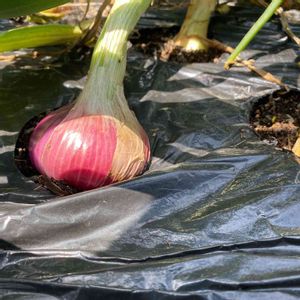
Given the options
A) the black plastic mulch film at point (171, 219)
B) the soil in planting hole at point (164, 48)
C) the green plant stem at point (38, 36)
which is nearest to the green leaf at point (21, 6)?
the green plant stem at point (38, 36)

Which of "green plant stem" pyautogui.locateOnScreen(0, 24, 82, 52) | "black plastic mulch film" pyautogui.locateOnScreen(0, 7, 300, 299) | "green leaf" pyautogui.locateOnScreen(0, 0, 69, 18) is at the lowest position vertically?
"black plastic mulch film" pyautogui.locateOnScreen(0, 7, 300, 299)

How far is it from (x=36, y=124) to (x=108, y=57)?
0.90 ft

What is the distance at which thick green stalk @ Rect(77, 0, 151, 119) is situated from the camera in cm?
118

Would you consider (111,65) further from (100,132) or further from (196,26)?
(196,26)

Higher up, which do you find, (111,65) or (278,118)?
(111,65)

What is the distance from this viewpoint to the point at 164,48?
1.73 metres

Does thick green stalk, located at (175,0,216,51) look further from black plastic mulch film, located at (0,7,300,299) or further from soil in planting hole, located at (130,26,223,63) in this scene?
black plastic mulch film, located at (0,7,300,299)

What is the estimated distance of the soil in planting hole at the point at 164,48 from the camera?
168 cm

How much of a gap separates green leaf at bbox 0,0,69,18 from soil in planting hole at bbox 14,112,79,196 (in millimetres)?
274

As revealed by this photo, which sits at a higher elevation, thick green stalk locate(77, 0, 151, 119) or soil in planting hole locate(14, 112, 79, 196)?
thick green stalk locate(77, 0, 151, 119)

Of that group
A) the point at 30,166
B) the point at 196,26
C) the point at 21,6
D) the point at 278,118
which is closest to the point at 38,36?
the point at 21,6

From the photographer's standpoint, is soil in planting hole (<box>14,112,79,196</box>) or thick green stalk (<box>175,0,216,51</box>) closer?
soil in planting hole (<box>14,112,79,196</box>)

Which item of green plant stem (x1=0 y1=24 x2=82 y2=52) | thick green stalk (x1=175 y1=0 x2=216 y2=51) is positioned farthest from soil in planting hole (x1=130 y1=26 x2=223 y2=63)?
green plant stem (x1=0 y1=24 x2=82 y2=52)

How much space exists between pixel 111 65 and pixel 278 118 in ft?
1.54
